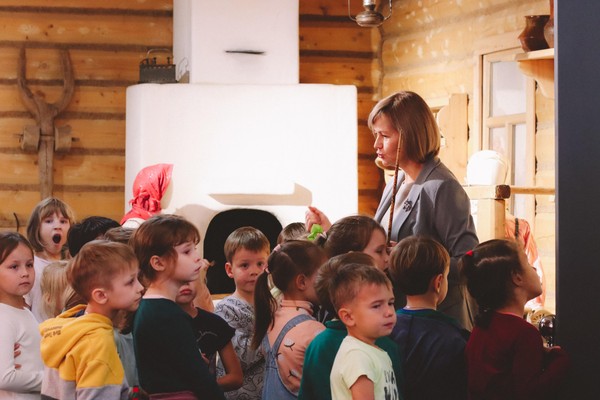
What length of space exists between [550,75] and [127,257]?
2.99m

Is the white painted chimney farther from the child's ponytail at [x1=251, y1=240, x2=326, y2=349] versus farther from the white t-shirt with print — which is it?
the white t-shirt with print

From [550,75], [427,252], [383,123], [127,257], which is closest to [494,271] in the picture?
[427,252]

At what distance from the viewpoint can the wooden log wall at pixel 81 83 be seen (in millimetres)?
7504

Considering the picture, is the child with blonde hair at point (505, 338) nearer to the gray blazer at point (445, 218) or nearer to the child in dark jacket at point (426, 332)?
the child in dark jacket at point (426, 332)

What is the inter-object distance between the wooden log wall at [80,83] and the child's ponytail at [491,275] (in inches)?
207

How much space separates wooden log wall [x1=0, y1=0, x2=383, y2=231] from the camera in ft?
24.6

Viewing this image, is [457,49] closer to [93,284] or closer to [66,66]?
[66,66]

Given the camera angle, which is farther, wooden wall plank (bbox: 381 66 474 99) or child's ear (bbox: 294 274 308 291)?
wooden wall plank (bbox: 381 66 474 99)

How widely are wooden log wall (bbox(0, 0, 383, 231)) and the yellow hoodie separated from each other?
5.05 meters

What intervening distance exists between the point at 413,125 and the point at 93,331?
1322 mm

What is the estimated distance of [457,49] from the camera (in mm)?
6766

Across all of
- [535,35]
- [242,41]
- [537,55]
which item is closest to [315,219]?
[537,55]

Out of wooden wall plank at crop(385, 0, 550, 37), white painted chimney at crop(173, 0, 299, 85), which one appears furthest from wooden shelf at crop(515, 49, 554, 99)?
white painted chimney at crop(173, 0, 299, 85)

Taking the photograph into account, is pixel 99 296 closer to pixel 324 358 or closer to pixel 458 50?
pixel 324 358
